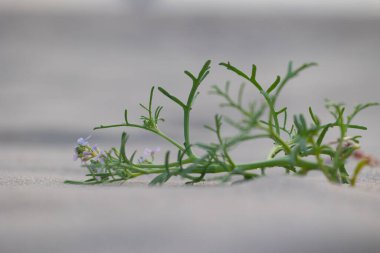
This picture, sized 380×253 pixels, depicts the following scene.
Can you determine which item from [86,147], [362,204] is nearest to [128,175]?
[86,147]

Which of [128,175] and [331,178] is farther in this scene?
[128,175]

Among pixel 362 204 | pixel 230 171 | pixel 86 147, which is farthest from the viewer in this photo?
pixel 86 147

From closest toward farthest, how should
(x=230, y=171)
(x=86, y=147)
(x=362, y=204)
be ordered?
(x=362, y=204) → (x=230, y=171) → (x=86, y=147)

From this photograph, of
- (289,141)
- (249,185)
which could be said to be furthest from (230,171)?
(289,141)

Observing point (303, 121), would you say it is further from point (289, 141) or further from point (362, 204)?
point (289, 141)

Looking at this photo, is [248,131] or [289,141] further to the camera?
[289,141]

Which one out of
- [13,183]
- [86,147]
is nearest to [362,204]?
[86,147]

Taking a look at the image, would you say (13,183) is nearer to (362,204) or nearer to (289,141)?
(289,141)
